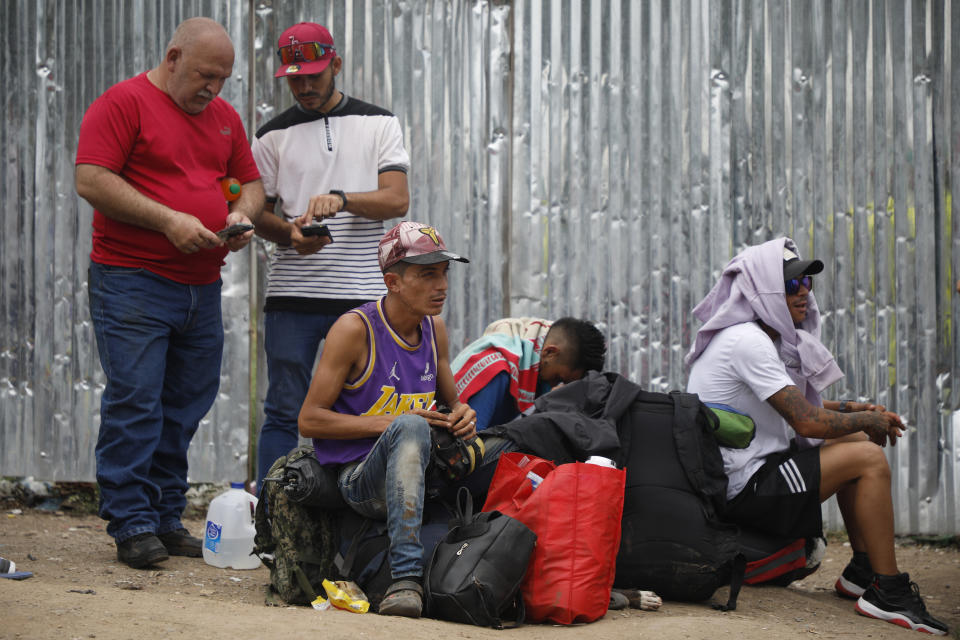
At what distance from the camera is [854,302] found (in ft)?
19.6

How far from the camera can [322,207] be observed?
4.47m

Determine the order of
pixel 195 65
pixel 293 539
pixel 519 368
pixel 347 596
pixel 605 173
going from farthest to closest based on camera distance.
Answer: pixel 605 173
pixel 519 368
pixel 195 65
pixel 293 539
pixel 347 596

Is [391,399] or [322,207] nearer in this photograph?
[391,399]

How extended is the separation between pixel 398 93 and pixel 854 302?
2.76 metres

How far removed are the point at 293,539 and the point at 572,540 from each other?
101 cm

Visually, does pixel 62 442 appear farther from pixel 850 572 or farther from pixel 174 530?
pixel 850 572

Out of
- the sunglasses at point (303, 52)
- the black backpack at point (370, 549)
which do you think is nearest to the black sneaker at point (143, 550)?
the black backpack at point (370, 549)

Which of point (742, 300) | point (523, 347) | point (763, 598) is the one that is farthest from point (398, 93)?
point (763, 598)

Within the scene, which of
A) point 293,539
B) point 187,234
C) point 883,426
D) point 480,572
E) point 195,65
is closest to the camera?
point 480,572

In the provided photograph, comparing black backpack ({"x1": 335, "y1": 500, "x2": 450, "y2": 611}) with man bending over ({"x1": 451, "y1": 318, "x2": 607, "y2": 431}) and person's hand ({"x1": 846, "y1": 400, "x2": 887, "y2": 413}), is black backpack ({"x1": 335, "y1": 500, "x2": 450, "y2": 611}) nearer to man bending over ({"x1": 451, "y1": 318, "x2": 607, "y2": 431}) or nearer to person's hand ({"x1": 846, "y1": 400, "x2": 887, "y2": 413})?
man bending over ({"x1": 451, "y1": 318, "x2": 607, "y2": 431})

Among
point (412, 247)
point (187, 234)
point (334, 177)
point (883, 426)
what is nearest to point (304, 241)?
point (334, 177)

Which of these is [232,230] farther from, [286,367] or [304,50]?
[304,50]

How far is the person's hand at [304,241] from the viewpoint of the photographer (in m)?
4.49

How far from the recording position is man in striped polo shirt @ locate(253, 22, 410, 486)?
468 centimetres
